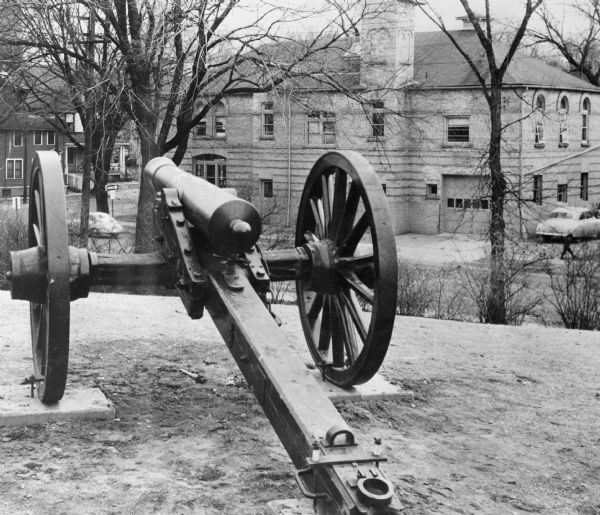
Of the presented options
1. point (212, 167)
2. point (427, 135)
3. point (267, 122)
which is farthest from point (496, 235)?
point (212, 167)

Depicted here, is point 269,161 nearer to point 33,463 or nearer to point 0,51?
point 0,51

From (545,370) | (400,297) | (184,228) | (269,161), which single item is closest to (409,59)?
(269,161)

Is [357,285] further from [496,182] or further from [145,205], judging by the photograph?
[496,182]

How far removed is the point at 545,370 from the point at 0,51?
46.1 feet

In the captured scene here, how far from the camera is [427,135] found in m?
32.6

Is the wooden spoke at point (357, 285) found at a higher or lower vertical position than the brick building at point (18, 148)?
lower

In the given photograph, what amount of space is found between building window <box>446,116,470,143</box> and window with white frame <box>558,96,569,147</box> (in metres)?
4.14

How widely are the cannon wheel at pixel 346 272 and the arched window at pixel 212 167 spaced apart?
3103 centimetres

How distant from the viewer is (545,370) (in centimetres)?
755

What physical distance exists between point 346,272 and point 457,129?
28.1 metres

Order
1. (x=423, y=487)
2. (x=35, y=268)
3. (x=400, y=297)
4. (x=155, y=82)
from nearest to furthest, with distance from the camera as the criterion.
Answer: (x=423, y=487)
(x=35, y=268)
(x=400, y=297)
(x=155, y=82)

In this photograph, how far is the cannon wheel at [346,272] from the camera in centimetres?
517

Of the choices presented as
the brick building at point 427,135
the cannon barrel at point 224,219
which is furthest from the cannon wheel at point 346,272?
the brick building at point 427,135

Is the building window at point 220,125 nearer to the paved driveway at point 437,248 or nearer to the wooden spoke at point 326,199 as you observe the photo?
the paved driveway at point 437,248
